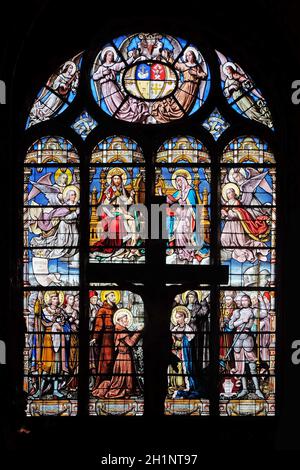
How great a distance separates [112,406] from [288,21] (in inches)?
165

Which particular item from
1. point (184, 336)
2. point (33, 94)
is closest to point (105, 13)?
point (33, 94)

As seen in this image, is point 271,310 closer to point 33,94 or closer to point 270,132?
point 270,132

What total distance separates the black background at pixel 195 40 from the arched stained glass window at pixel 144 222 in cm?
22

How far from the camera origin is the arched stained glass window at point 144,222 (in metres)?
12.9

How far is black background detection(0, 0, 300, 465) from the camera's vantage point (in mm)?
11422

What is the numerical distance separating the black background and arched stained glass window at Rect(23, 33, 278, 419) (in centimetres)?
22

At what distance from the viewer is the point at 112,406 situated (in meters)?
12.8

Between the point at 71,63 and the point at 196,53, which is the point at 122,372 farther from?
the point at 196,53

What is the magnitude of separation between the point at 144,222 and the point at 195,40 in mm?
2032

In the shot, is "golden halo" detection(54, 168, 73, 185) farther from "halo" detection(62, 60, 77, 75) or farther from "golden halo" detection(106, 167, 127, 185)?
"halo" detection(62, 60, 77, 75)

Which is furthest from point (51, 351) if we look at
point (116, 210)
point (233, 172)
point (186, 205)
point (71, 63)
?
point (71, 63)

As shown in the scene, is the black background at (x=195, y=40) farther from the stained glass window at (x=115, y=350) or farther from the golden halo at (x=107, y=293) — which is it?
the golden halo at (x=107, y=293)

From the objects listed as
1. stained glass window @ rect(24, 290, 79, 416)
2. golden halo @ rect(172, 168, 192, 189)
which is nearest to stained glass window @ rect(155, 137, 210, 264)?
golden halo @ rect(172, 168, 192, 189)

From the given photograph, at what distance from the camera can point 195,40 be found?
13.5 metres
